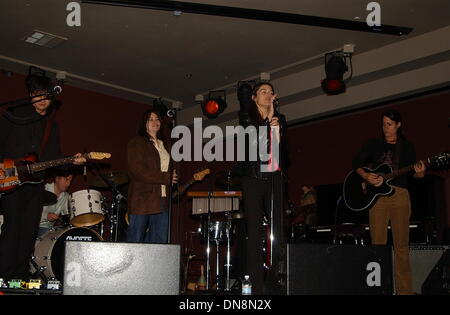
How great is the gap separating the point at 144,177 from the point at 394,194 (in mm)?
2372

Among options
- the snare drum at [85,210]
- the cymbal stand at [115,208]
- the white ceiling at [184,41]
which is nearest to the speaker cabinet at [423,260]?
the white ceiling at [184,41]

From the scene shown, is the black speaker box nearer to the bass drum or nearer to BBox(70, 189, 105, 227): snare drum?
the bass drum

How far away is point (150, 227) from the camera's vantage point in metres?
5.03

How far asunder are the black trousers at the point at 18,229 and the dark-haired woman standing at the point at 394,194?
3.07 meters

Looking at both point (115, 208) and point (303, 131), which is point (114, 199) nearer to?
point (115, 208)

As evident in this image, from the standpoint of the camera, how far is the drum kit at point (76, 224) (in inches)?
237

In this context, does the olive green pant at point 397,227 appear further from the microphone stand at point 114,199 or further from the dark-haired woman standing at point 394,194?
the microphone stand at point 114,199

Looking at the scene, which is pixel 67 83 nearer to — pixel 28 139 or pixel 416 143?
pixel 28 139

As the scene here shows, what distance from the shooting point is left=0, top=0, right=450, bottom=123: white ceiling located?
6.48m

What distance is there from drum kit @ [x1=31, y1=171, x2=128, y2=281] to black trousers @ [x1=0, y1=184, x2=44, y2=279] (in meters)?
1.40

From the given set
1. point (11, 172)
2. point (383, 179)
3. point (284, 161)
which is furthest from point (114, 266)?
point (383, 179)

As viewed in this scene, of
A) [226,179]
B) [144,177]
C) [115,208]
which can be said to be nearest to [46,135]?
[144,177]

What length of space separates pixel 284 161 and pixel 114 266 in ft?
4.73

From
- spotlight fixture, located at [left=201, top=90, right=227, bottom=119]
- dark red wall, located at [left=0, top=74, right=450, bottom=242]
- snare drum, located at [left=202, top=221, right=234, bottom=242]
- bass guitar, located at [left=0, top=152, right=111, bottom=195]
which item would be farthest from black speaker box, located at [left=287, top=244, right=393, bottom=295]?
spotlight fixture, located at [left=201, top=90, right=227, bottom=119]
